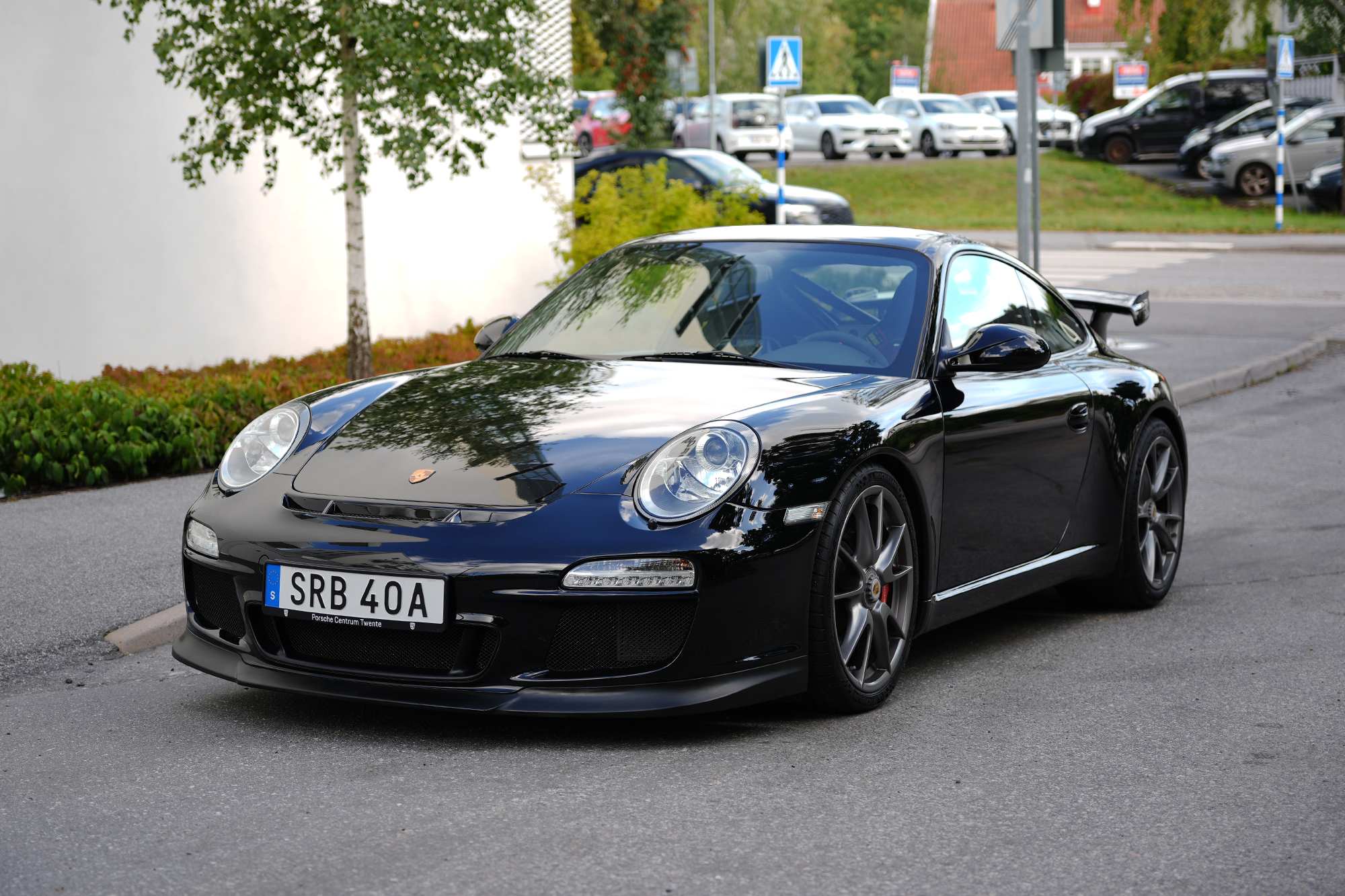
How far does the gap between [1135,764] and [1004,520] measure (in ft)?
4.16

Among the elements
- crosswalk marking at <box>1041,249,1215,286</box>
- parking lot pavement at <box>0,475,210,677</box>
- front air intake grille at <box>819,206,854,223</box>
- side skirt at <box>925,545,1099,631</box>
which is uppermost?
front air intake grille at <box>819,206,854,223</box>

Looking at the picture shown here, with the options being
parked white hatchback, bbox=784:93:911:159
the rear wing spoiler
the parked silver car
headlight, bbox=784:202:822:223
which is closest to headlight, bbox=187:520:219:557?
the rear wing spoiler

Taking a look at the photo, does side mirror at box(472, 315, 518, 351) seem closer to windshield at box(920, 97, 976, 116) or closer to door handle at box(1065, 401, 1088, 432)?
door handle at box(1065, 401, 1088, 432)

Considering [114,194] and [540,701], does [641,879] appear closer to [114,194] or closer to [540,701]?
[540,701]

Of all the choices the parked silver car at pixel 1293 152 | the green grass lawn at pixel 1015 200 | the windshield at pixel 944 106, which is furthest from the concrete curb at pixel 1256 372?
the windshield at pixel 944 106

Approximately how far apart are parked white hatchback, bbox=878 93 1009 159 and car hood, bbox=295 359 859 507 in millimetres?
37752

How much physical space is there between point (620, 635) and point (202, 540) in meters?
1.20

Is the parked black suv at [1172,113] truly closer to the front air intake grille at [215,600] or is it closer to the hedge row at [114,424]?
the hedge row at [114,424]

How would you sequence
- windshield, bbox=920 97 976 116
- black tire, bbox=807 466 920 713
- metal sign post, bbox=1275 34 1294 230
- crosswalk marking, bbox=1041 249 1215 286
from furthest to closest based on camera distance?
windshield, bbox=920 97 976 116
metal sign post, bbox=1275 34 1294 230
crosswalk marking, bbox=1041 249 1215 286
black tire, bbox=807 466 920 713

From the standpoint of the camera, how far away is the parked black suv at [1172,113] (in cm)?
3750

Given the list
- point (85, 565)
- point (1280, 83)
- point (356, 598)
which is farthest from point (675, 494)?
point (1280, 83)

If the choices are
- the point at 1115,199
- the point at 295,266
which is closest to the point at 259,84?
the point at 295,266

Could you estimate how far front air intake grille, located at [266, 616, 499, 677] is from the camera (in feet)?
12.8

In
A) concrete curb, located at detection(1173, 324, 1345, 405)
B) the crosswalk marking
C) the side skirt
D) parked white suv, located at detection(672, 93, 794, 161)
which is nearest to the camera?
the side skirt
